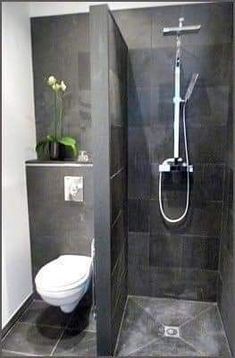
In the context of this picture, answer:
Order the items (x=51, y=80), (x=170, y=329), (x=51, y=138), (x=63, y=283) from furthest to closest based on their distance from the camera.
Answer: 1. (x=51, y=138)
2. (x=51, y=80)
3. (x=170, y=329)
4. (x=63, y=283)

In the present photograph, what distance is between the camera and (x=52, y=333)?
2.00 metres

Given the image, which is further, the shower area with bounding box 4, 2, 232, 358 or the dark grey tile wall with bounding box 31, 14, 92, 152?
the dark grey tile wall with bounding box 31, 14, 92, 152

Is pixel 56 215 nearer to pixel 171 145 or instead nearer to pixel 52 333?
pixel 52 333

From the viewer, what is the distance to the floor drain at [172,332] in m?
1.95

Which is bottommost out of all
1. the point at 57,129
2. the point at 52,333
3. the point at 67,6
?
the point at 52,333

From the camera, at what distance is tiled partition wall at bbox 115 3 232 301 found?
2096 mm

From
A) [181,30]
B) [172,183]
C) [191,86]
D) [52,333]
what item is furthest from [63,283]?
[181,30]

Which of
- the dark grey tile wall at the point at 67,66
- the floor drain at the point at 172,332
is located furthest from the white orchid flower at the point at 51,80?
the floor drain at the point at 172,332

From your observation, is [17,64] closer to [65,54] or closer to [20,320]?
[65,54]

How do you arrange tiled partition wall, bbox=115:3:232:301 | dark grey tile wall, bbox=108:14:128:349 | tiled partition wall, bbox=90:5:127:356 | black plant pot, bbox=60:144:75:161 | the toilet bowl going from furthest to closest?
black plant pot, bbox=60:144:75:161 < tiled partition wall, bbox=115:3:232:301 < the toilet bowl < dark grey tile wall, bbox=108:14:128:349 < tiled partition wall, bbox=90:5:127:356

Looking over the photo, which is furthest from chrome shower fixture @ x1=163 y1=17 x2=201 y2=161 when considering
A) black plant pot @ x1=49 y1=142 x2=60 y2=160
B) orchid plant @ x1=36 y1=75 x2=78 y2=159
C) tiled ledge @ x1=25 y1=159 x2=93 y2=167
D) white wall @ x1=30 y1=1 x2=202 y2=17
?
black plant pot @ x1=49 y1=142 x2=60 y2=160

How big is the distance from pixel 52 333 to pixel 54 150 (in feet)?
4.51

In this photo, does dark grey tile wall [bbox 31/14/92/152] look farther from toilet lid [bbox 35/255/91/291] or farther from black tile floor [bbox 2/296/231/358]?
black tile floor [bbox 2/296/231/358]

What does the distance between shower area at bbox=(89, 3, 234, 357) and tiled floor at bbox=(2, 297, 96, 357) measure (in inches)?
9.1
